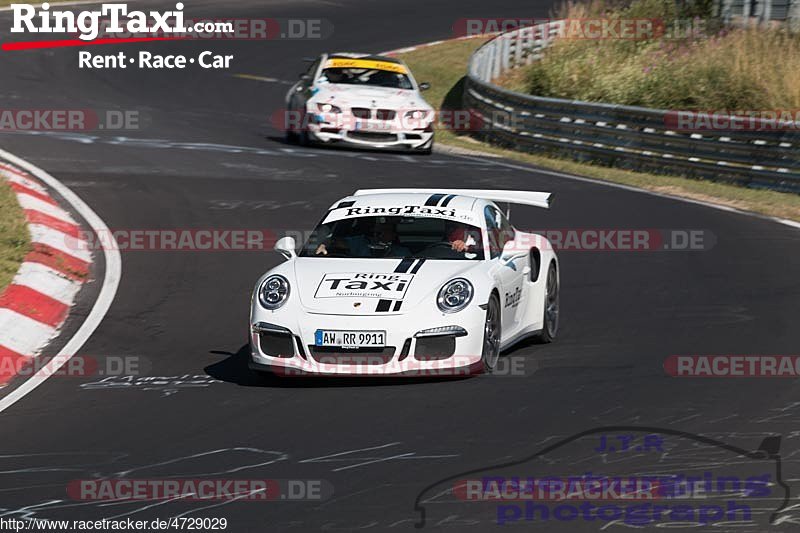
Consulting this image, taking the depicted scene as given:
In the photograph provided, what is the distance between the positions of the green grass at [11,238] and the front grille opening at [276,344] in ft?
11.5

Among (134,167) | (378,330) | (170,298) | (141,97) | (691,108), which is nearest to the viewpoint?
(378,330)

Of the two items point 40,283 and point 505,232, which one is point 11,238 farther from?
point 505,232

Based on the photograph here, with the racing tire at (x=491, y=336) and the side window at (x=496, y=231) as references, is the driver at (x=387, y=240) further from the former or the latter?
the racing tire at (x=491, y=336)

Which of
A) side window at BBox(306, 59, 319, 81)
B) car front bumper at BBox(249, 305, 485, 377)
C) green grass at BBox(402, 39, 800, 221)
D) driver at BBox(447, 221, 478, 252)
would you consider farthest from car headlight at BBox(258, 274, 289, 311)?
side window at BBox(306, 59, 319, 81)

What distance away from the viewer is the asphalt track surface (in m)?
7.45

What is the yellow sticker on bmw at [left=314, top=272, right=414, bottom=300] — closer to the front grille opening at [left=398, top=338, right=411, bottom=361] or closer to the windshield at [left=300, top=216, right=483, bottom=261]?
the front grille opening at [left=398, top=338, right=411, bottom=361]

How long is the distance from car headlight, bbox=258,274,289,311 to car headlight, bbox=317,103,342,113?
1327 centimetres

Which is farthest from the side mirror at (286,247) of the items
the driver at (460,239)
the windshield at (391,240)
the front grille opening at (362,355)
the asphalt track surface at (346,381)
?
the front grille opening at (362,355)

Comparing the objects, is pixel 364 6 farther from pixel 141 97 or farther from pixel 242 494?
pixel 242 494

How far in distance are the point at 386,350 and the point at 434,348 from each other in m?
0.32

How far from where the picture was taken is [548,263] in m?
11.5

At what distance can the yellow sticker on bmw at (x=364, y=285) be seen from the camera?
9711mm

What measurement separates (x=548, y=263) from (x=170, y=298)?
344cm

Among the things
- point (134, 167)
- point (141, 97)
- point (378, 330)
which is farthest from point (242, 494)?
point (141, 97)
